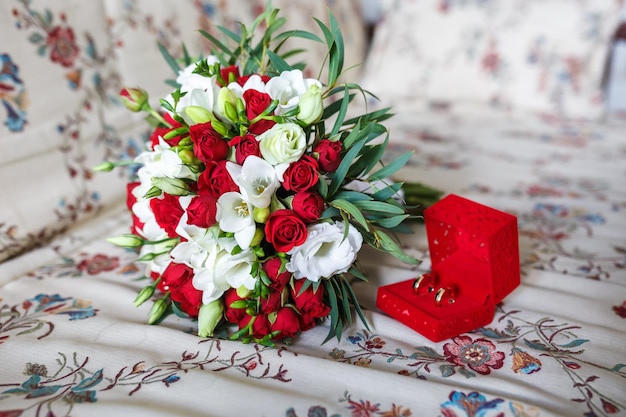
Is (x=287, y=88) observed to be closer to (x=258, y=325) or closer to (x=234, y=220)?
(x=234, y=220)

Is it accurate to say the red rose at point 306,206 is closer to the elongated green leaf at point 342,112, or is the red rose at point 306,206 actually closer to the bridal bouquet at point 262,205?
the bridal bouquet at point 262,205

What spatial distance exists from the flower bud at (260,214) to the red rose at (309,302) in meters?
0.09

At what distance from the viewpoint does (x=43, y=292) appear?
802 mm

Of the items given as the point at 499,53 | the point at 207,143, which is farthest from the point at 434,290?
the point at 499,53

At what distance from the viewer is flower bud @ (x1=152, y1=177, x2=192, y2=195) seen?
2.00ft

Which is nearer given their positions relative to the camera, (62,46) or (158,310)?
(158,310)

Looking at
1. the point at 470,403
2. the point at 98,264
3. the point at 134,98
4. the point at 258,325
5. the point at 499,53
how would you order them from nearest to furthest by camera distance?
1. the point at 470,403
2. the point at 258,325
3. the point at 134,98
4. the point at 98,264
5. the point at 499,53

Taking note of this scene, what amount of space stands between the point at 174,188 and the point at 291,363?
0.25 m

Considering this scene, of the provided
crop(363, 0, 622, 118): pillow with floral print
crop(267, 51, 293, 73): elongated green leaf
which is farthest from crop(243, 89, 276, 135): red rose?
crop(363, 0, 622, 118): pillow with floral print

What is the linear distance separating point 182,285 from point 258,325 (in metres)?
0.11

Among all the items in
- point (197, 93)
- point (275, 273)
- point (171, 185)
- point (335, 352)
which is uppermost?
point (197, 93)

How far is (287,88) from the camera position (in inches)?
25.5

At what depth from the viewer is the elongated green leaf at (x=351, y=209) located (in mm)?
582

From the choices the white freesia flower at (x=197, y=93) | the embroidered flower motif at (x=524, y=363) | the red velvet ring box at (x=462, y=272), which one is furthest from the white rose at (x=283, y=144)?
the embroidered flower motif at (x=524, y=363)
